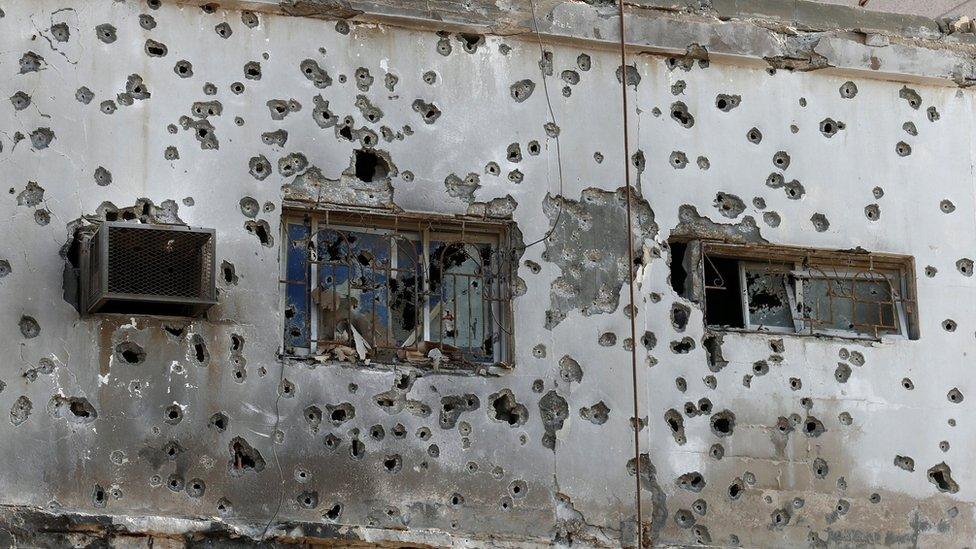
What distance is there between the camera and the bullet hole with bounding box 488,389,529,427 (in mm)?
11219

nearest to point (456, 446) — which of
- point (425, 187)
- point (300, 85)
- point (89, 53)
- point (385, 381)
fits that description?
point (385, 381)

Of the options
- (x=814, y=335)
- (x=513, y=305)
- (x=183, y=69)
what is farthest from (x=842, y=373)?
(x=183, y=69)

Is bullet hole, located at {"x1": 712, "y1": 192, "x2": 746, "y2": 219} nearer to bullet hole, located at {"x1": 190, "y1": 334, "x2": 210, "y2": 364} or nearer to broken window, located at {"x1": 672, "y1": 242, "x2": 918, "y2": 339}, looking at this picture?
broken window, located at {"x1": 672, "y1": 242, "x2": 918, "y2": 339}

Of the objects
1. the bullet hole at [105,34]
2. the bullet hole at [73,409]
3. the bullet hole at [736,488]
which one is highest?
the bullet hole at [105,34]

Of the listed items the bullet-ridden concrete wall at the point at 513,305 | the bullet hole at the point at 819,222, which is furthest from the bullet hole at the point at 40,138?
the bullet hole at the point at 819,222

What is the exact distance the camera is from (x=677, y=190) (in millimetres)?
11914

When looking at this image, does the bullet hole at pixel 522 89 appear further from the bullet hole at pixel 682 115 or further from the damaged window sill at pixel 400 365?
the damaged window sill at pixel 400 365

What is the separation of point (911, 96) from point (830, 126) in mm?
716

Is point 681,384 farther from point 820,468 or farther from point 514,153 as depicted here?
point 514,153

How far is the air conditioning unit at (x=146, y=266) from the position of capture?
1016 cm

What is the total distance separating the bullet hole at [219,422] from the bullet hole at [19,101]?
2.13 m

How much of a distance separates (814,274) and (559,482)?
94.9 inches

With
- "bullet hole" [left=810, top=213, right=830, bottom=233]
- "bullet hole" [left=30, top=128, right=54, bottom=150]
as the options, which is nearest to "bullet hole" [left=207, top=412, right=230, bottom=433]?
"bullet hole" [left=30, top=128, right=54, bottom=150]

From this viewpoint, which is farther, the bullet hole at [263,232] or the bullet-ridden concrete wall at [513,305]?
the bullet hole at [263,232]
